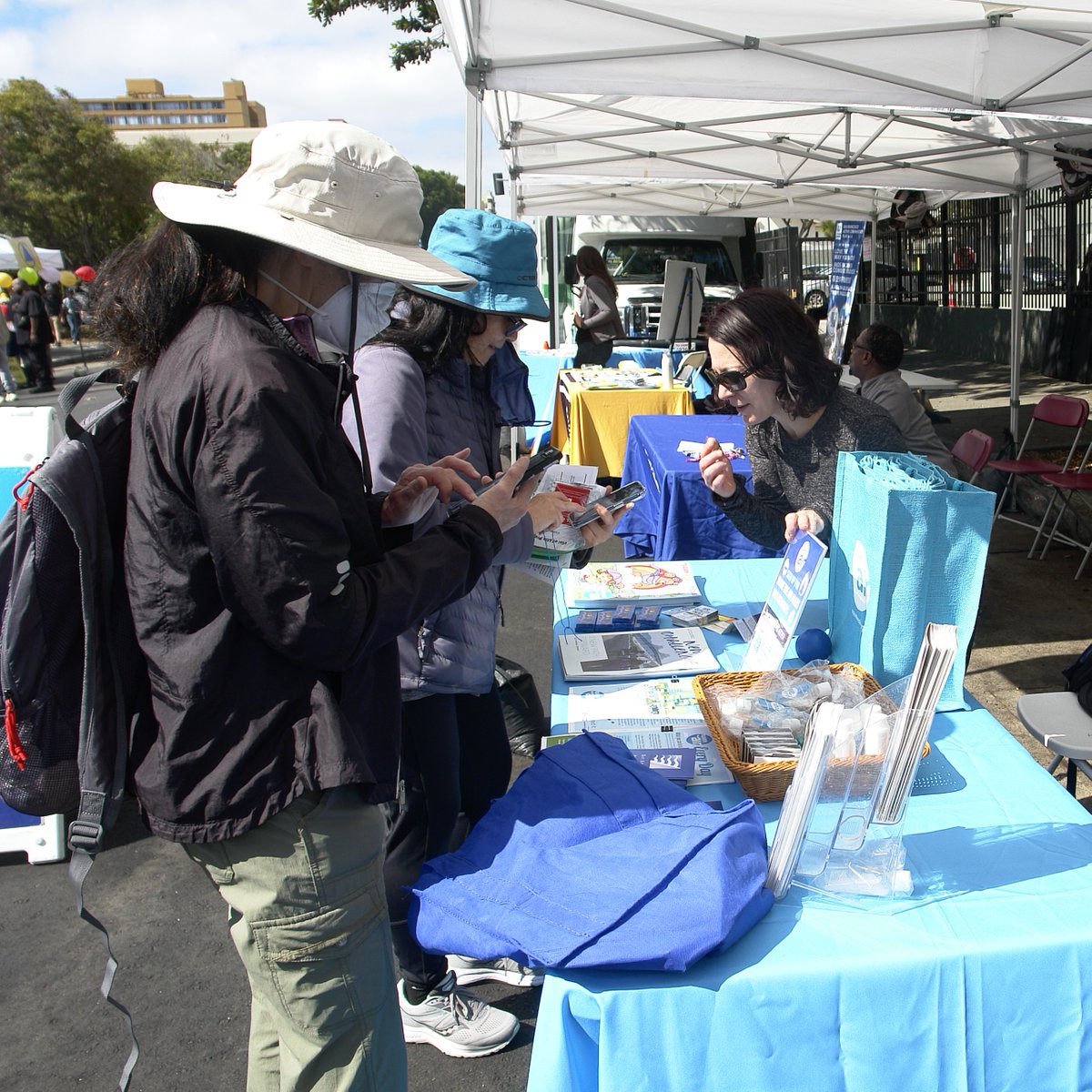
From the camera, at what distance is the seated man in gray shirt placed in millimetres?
3885

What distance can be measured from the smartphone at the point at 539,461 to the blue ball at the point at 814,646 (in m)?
0.64

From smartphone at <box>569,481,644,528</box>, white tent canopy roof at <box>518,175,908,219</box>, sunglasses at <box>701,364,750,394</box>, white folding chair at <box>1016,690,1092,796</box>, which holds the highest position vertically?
white tent canopy roof at <box>518,175,908,219</box>

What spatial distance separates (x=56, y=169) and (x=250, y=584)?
112 ft

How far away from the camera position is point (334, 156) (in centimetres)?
118

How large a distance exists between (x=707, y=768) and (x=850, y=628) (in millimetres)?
453

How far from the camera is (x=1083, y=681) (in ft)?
8.32

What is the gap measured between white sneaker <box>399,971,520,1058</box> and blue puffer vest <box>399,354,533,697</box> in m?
0.76

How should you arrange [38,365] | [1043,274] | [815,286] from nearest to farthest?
1. [1043,274]
2. [38,365]
3. [815,286]

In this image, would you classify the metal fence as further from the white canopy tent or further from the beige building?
the beige building

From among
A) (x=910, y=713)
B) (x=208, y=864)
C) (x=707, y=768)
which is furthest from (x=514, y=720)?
(x=910, y=713)

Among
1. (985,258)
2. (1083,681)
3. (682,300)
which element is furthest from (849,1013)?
(985,258)

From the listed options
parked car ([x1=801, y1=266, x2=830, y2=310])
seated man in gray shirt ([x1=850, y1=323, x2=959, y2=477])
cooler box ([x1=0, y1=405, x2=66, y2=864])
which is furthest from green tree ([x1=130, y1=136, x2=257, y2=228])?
cooler box ([x1=0, y1=405, x2=66, y2=864])

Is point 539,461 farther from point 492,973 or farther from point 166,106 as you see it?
point 166,106

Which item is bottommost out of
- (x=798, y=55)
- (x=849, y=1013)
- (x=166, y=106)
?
(x=849, y=1013)
